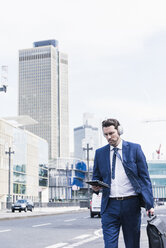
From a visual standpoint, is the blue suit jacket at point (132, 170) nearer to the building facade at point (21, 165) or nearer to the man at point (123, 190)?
the man at point (123, 190)

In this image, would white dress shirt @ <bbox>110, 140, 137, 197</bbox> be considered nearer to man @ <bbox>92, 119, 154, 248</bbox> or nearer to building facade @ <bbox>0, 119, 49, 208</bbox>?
man @ <bbox>92, 119, 154, 248</bbox>

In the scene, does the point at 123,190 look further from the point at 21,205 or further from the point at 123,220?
the point at 21,205

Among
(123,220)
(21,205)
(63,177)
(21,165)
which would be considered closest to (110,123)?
(123,220)

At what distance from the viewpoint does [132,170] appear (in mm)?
5109

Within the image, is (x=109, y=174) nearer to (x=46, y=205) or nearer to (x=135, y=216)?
(x=135, y=216)

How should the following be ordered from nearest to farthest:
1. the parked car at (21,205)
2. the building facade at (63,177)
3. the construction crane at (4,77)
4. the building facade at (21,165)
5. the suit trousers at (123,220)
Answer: the suit trousers at (123,220), the construction crane at (4,77), the parked car at (21,205), the building facade at (21,165), the building facade at (63,177)

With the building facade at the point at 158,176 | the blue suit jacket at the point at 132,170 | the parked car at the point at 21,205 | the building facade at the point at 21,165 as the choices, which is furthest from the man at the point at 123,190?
the building facade at the point at 158,176

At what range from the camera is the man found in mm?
5031

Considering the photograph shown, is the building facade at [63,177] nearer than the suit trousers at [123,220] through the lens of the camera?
No

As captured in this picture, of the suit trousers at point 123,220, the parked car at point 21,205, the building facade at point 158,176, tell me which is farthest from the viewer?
the building facade at point 158,176

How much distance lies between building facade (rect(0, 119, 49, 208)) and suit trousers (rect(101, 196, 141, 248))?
247ft

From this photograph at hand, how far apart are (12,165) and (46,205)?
14.5 m

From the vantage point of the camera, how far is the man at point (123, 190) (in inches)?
198

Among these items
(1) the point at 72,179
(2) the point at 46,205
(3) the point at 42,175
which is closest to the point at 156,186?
(1) the point at 72,179
